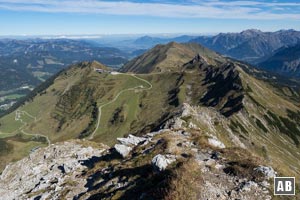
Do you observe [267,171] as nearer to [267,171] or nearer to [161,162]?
[267,171]

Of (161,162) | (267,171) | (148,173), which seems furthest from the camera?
(148,173)

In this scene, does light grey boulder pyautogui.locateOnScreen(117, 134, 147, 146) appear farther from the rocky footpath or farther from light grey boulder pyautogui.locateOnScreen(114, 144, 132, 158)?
light grey boulder pyautogui.locateOnScreen(114, 144, 132, 158)

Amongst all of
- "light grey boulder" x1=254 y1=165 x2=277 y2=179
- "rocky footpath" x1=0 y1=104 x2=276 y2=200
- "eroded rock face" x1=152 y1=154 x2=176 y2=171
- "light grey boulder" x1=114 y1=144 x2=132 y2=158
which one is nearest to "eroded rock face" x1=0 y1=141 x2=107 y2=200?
"rocky footpath" x1=0 y1=104 x2=276 y2=200

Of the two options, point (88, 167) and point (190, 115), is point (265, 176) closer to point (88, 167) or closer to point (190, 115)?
point (88, 167)

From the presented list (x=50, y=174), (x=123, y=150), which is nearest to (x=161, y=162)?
(x=123, y=150)

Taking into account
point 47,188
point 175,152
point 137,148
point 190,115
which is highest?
point 175,152

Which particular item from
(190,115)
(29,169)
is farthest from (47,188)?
(190,115)

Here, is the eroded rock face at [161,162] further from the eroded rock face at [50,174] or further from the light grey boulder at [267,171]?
A: the eroded rock face at [50,174]
